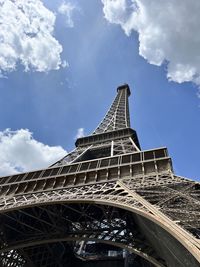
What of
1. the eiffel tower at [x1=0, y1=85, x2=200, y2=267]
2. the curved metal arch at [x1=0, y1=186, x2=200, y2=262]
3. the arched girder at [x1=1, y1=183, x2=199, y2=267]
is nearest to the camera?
the curved metal arch at [x1=0, y1=186, x2=200, y2=262]

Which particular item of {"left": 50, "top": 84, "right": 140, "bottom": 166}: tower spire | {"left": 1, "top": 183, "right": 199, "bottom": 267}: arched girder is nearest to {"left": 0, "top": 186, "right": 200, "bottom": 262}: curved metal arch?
{"left": 1, "top": 183, "right": 199, "bottom": 267}: arched girder

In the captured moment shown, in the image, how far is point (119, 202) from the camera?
1453cm

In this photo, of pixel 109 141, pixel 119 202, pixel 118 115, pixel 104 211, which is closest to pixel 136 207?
pixel 119 202

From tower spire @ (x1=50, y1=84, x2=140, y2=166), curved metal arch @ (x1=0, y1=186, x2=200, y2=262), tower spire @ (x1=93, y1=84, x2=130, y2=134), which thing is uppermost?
tower spire @ (x1=93, y1=84, x2=130, y2=134)

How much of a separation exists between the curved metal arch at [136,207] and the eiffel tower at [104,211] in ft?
0.09

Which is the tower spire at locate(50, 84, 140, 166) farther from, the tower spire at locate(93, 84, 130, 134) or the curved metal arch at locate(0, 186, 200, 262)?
the curved metal arch at locate(0, 186, 200, 262)

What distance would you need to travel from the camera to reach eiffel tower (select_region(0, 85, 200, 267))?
12.1 m

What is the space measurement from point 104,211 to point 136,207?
238 inches

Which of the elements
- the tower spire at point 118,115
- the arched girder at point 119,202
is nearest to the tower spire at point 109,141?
the tower spire at point 118,115

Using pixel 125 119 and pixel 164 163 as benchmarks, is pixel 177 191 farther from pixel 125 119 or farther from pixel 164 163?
pixel 125 119

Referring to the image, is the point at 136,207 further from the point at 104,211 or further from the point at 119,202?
the point at 104,211

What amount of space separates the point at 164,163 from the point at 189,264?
10.1 metres

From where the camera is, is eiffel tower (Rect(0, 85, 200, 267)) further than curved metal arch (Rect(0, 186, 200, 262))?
Yes

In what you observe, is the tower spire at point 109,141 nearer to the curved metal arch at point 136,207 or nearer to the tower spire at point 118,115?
the tower spire at point 118,115
